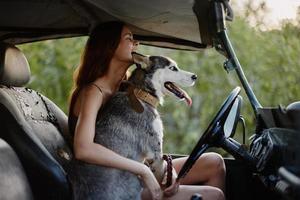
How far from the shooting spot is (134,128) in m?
2.82

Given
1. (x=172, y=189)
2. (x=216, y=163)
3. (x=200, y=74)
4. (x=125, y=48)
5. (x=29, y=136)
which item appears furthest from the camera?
(x=200, y=74)

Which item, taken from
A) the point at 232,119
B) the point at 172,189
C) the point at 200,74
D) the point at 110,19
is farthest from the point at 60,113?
the point at 200,74

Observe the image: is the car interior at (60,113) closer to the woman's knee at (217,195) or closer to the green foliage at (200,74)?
the woman's knee at (217,195)

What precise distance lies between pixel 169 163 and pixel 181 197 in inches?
7.7

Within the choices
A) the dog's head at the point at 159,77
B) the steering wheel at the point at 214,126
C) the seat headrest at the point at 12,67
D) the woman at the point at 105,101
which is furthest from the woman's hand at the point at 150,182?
the seat headrest at the point at 12,67

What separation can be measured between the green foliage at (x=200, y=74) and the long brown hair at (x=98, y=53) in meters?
3.63

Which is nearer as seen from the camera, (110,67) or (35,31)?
(110,67)

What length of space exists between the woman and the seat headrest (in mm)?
252

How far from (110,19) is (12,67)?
2.09 feet

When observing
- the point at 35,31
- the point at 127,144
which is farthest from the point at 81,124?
the point at 35,31

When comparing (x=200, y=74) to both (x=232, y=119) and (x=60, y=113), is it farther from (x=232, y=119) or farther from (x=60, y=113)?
(x=232, y=119)

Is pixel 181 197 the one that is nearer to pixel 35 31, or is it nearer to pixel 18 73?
pixel 18 73

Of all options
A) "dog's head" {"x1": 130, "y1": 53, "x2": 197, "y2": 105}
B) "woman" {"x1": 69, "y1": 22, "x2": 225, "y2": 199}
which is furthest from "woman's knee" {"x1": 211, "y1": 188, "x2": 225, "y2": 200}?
"dog's head" {"x1": 130, "y1": 53, "x2": 197, "y2": 105}

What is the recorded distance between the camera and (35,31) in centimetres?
337
